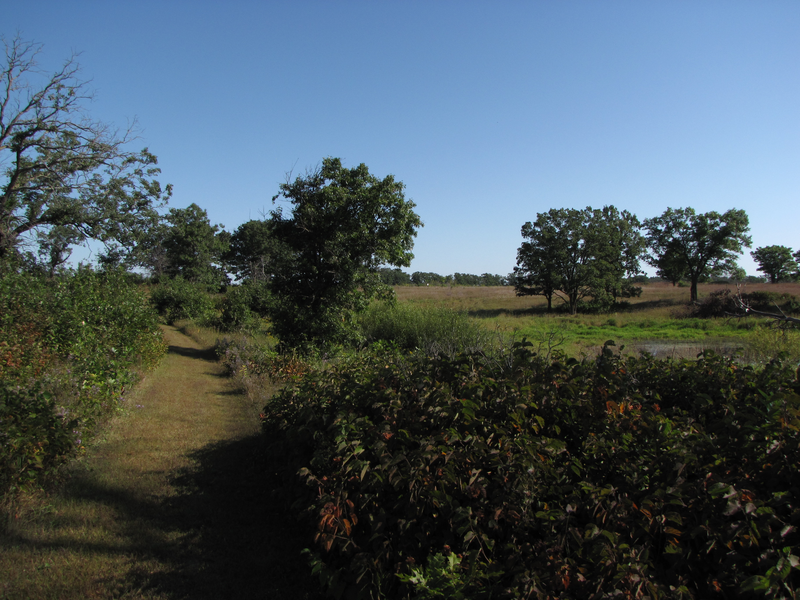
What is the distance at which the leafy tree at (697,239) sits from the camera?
48406mm

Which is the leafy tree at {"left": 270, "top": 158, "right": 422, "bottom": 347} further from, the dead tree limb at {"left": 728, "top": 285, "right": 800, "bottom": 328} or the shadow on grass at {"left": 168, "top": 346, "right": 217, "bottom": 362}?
the dead tree limb at {"left": 728, "top": 285, "right": 800, "bottom": 328}

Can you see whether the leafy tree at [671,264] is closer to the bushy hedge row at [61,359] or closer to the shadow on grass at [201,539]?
the bushy hedge row at [61,359]

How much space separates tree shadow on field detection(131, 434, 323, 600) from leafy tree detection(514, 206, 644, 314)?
155ft

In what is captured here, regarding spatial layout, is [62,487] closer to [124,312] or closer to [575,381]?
[575,381]

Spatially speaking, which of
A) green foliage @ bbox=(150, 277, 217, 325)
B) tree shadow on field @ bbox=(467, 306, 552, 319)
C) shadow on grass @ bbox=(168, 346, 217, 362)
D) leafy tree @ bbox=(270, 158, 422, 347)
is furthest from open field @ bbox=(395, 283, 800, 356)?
green foliage @ bbox=(150, 277, 217, 325)

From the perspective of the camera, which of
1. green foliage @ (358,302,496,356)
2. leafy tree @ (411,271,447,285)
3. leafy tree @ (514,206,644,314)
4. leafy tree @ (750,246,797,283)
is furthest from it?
leafy tree @ (411,271,447,285)

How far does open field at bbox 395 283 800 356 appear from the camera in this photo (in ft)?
88.7

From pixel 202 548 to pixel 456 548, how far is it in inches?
99.4

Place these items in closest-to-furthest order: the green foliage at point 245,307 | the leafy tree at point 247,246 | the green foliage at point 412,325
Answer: the green foliage at point 412,325 < the green foliage at point 245,307 < the leafy tree at point 247,246

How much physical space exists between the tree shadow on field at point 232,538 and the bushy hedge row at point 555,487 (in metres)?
0.65

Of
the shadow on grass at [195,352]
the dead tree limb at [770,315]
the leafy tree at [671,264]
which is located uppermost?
the leafy tree at [671,264]

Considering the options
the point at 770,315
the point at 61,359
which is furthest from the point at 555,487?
the point at 61,359

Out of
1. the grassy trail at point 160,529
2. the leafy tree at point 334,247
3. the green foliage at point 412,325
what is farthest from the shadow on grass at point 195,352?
the grassy trail at point 160,529

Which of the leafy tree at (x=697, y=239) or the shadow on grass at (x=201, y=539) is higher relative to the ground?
the leafy tree at (x=697, y=239)
